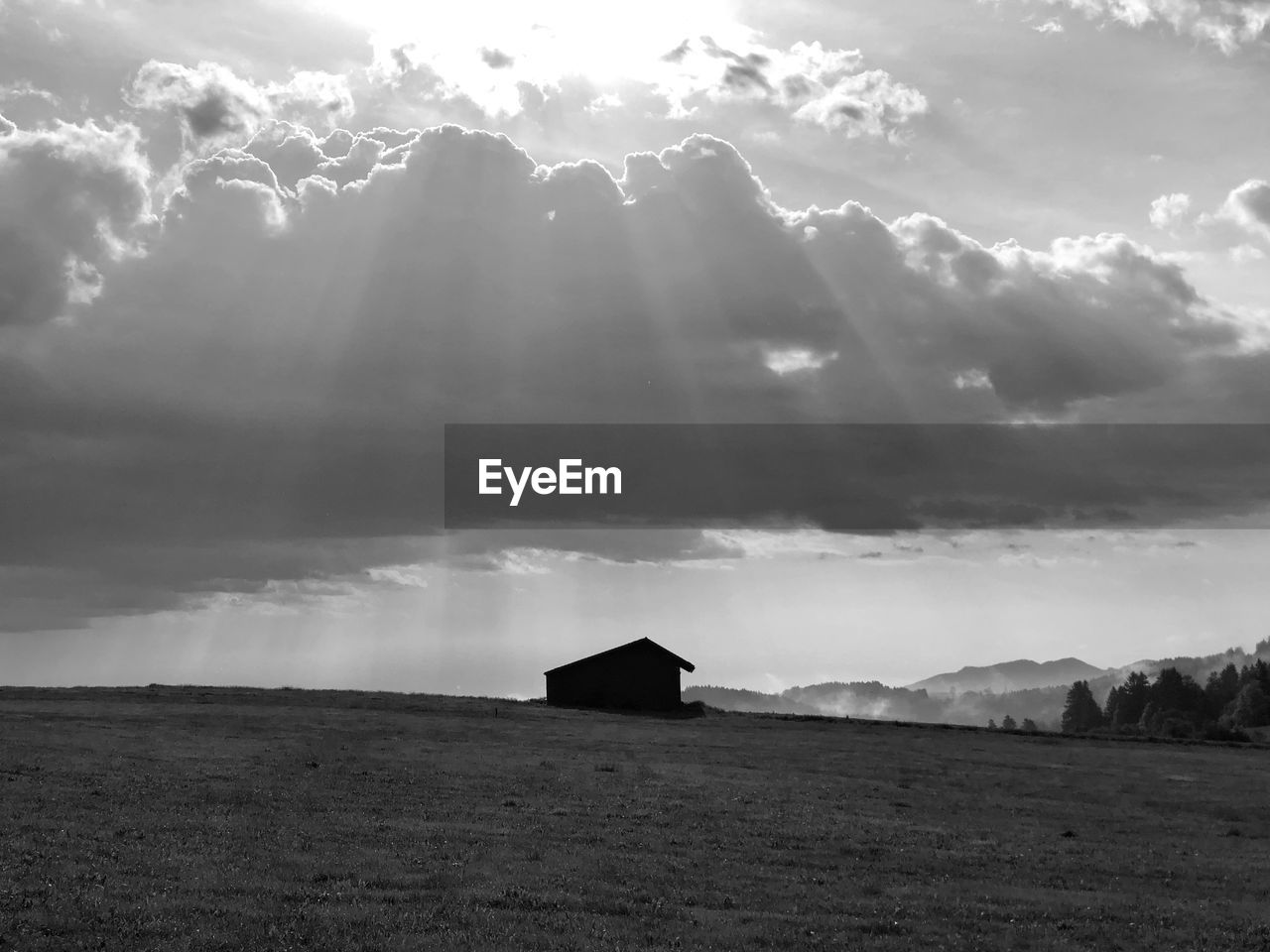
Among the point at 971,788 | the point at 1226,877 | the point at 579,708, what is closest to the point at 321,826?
the point at 1226,877

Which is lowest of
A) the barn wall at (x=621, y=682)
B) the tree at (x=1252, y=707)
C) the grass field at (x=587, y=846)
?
the tree at (x=1252, y=707)

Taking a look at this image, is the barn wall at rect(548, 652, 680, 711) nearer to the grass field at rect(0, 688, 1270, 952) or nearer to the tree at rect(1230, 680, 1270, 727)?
the grass field at rect(0, 688, 1270, 952)

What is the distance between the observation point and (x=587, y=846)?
30.5 m

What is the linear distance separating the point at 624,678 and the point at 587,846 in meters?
68.1

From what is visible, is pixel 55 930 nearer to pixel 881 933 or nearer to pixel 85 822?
pixel 85 822

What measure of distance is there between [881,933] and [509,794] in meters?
19.9

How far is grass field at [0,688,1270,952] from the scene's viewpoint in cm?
2118

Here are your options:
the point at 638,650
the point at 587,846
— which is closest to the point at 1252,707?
the point at 638,650

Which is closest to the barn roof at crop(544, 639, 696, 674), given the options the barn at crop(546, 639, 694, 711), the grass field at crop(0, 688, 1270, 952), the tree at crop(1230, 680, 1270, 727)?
the barn at crop(546, 639, 694, 711)

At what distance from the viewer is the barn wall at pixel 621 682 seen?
321ft

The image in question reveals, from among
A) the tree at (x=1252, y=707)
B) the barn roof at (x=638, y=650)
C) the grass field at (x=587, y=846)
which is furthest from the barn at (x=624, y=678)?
the tree at (x=1252, y=707)

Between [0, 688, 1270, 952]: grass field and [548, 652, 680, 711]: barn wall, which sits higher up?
[548, 652, 680, 711]: barn wall

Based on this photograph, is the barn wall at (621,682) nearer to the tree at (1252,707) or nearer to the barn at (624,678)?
the barn at (624,678)

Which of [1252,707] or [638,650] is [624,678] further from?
[1252,707]
